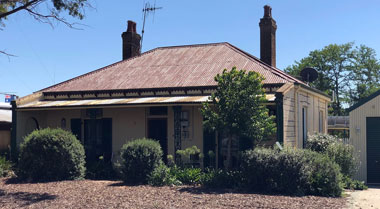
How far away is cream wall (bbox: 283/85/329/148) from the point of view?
13117mm

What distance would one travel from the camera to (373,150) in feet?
46.8

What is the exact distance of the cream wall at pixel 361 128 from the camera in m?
14.2

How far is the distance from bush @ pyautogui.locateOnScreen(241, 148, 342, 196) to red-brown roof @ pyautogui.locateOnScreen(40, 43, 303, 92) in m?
3.63

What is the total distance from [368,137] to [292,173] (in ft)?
17.1

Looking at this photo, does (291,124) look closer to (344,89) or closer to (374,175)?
(374,175)

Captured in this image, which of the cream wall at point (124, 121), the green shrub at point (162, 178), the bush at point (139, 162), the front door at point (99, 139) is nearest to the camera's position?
the green shrub at point (162, 178)

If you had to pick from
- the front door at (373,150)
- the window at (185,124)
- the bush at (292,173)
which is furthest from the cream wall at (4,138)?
the front door at (373,150)

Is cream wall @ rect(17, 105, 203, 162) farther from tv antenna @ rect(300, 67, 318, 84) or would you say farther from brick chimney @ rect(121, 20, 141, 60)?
tv antenna @ rect(300, 67, 318, 84)

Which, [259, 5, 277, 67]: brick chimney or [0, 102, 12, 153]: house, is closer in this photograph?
[259, 5, 277, 67]: brick chimney

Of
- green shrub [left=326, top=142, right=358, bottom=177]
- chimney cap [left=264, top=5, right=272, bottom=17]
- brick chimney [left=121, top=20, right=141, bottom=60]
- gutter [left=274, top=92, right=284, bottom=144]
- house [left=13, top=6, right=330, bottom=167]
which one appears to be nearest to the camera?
gutter [left=274, top=92, right=284, bottom=144]

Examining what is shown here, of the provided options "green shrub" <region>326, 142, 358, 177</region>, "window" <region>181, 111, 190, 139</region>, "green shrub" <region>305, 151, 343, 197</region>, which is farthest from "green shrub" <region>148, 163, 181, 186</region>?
"green shrub" <region>326, 142, 358, 177</region>

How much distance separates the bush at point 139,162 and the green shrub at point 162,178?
9.0 inches

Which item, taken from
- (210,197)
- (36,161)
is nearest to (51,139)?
(36,161)

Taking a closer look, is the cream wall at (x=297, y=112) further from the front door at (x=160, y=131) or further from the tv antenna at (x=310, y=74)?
the front door at (x=160, y=131)
